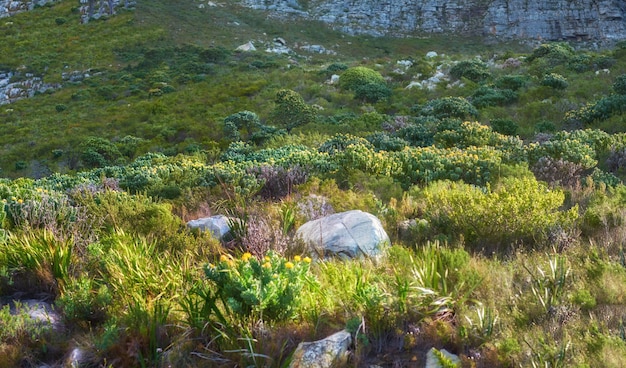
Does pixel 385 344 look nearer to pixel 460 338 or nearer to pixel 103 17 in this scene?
pixel 460 338

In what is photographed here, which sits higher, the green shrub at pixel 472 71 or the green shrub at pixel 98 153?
the green shrub at pixel 472 71

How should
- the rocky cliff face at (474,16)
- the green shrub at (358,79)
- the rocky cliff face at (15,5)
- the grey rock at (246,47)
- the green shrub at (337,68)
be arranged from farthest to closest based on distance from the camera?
1. the rocky cliff face at (15,5)
2. the rocky cliff face at (474,16)
3. the grey rock at (246,47)
4. the green shrub at (337,68)
5. the green shrub at (358,79)

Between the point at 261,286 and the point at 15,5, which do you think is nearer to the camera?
the point at 261,286

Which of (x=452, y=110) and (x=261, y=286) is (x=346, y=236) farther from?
(x=452, y=110)

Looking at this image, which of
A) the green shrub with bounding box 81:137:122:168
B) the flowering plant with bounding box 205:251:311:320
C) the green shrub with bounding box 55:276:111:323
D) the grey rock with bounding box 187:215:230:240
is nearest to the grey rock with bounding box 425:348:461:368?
the flowering plant with bounding box 205:251:311:320

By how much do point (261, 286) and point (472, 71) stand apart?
60.8 feet

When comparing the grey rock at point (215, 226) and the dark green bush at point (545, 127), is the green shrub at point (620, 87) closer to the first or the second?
the dark green bush at point (545, 127)

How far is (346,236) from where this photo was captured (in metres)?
5.05

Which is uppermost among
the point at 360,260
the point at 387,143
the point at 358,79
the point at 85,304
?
the point at 85,304

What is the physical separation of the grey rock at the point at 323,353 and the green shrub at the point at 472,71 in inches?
715

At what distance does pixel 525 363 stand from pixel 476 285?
2.68 ft

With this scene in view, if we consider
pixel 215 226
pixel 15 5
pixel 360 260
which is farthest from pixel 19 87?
pixel 360 260

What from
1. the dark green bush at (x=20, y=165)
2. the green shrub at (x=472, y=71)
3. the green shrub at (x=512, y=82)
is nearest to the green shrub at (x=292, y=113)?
the green shrub at (x=512, y=82)

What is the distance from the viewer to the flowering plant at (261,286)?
337cm
